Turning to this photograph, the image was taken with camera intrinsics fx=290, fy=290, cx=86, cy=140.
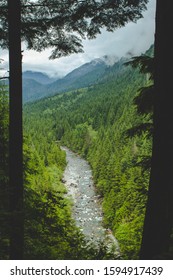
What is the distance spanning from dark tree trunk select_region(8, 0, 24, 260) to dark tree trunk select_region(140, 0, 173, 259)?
3.00 m

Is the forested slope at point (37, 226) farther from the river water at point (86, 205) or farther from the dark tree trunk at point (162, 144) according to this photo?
the river water at point (86, 205)

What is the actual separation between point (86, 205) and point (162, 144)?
118 ft

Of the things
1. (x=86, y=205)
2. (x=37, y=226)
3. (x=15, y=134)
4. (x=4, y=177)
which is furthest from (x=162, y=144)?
(x=86, y=205)

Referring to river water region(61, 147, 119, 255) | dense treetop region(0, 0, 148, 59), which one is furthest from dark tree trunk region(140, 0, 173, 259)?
river water region(61, 147, 119, 255)

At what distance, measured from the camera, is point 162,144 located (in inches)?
170

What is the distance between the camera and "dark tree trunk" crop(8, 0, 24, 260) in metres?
6.18

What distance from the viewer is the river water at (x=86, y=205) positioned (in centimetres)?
2883

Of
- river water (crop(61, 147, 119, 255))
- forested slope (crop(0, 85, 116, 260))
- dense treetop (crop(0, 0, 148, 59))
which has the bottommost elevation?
river water (crop(61, 147, 119, 255))

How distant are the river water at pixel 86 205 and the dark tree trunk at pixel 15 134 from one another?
9.68 m

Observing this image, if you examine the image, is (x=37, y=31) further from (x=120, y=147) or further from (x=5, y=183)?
(x=120, y=147)

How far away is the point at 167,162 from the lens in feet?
14.1

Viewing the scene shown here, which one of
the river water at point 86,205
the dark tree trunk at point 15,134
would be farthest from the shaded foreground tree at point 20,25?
the river water at point 86,205

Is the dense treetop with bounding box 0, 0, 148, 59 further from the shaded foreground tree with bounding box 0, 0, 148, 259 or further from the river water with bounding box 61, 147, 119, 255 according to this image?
the river water with bounding box 61, 147, 119, 255
